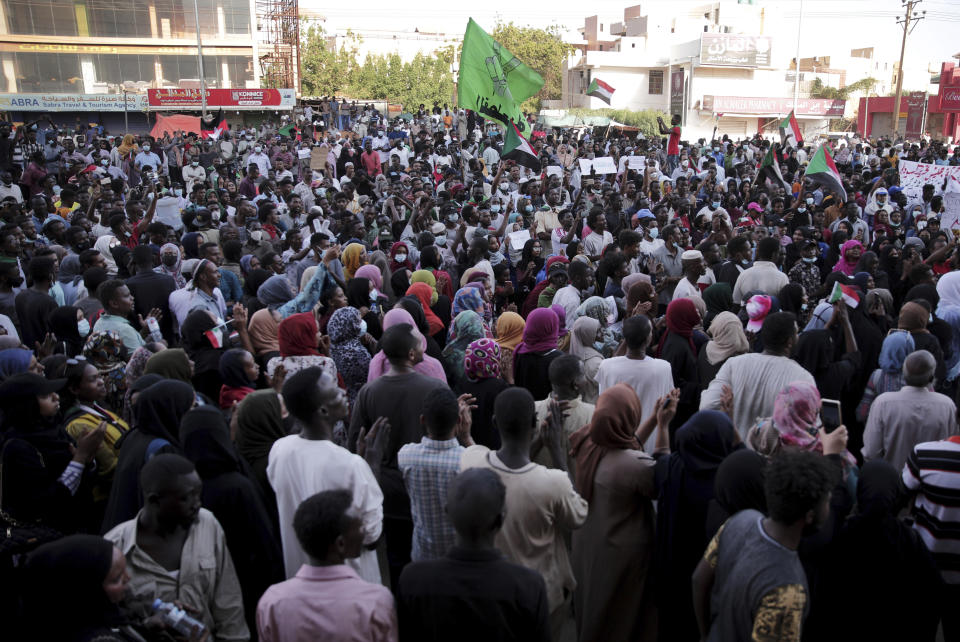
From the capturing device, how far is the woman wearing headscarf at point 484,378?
4246 millimetres

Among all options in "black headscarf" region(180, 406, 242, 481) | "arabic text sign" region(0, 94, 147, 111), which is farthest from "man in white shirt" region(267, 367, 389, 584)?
"arabic text sign" region(0, 94, 147, 111)

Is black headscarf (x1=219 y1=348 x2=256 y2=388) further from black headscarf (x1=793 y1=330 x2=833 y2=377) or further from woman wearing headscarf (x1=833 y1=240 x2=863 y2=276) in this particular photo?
woman wearing headscarf (x1=833 y1=240 x2=863 y2=276)

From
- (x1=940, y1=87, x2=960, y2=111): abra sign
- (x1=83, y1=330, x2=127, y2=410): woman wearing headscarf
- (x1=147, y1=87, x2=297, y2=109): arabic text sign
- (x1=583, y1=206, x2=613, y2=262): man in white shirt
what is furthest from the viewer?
(x1=940, y1=87, x2=960, y2=111): abra sign

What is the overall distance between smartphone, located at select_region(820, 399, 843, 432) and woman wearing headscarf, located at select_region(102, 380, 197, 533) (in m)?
3.00

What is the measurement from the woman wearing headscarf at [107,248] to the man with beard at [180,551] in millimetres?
5319

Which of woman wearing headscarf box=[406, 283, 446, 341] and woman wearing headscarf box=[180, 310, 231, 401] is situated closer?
woman wearing headscarf box=[180, 310, 231, 401]

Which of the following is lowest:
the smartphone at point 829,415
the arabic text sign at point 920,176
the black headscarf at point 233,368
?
the smartphone at point 829,415

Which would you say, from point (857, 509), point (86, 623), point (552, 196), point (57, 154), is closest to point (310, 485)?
point (86, 623)

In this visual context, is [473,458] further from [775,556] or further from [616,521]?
[775,556]

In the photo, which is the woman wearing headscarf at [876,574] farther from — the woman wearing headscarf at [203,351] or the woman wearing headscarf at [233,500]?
the woman wearing headscarf at [203,351]

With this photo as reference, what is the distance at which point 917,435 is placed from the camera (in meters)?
4.06

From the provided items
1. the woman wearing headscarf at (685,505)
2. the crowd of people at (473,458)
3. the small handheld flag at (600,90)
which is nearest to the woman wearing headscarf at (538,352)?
the crowd of people at (473,458)

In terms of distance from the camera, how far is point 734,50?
59719 mm

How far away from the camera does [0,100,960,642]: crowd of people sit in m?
2.38
